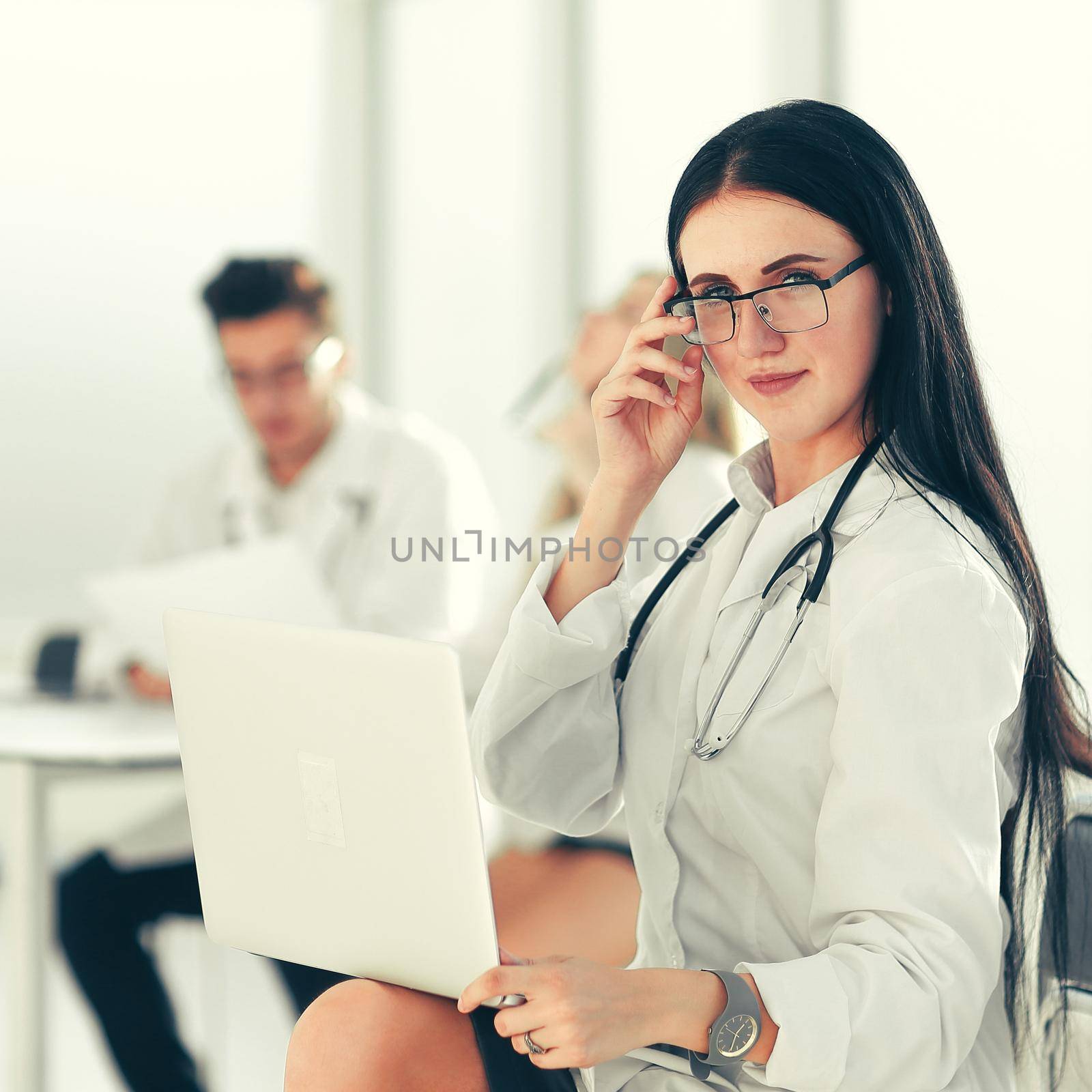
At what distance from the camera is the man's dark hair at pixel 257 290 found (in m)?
2.47

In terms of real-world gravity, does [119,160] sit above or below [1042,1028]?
above

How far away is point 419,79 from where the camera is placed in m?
4.19

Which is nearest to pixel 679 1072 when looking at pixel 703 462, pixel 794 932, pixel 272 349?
pixel 794 932

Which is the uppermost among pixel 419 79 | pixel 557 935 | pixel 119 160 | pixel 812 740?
pixel 419 79

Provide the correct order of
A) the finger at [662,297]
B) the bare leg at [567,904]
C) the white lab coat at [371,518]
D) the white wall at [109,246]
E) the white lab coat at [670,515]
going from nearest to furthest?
the finger at [662,297], the bare leg at [567,904], the white lab coat at [670,515], the white lab coat at [371,518], the white wall at [109,246]

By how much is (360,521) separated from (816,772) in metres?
1.66

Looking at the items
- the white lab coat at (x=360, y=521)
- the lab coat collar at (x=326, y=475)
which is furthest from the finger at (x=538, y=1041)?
the lab coat collar at (x=326, y=475)

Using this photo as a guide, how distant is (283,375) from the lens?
2527 millimetres

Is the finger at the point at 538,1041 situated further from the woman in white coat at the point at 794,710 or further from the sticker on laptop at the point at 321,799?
the sticker on laptop at the point at 321,799

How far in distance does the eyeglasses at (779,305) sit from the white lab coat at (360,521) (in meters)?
1.30

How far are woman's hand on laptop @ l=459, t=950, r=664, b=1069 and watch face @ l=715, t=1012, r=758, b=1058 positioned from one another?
0.16ft

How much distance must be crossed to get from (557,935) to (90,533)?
8.83ft

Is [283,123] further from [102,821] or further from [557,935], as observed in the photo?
[557,935]

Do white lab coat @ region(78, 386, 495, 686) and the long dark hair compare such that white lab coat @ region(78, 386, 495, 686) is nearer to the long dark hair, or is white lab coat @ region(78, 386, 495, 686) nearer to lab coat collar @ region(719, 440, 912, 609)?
lab coat collar @ region(719, 440, 912, 609)
